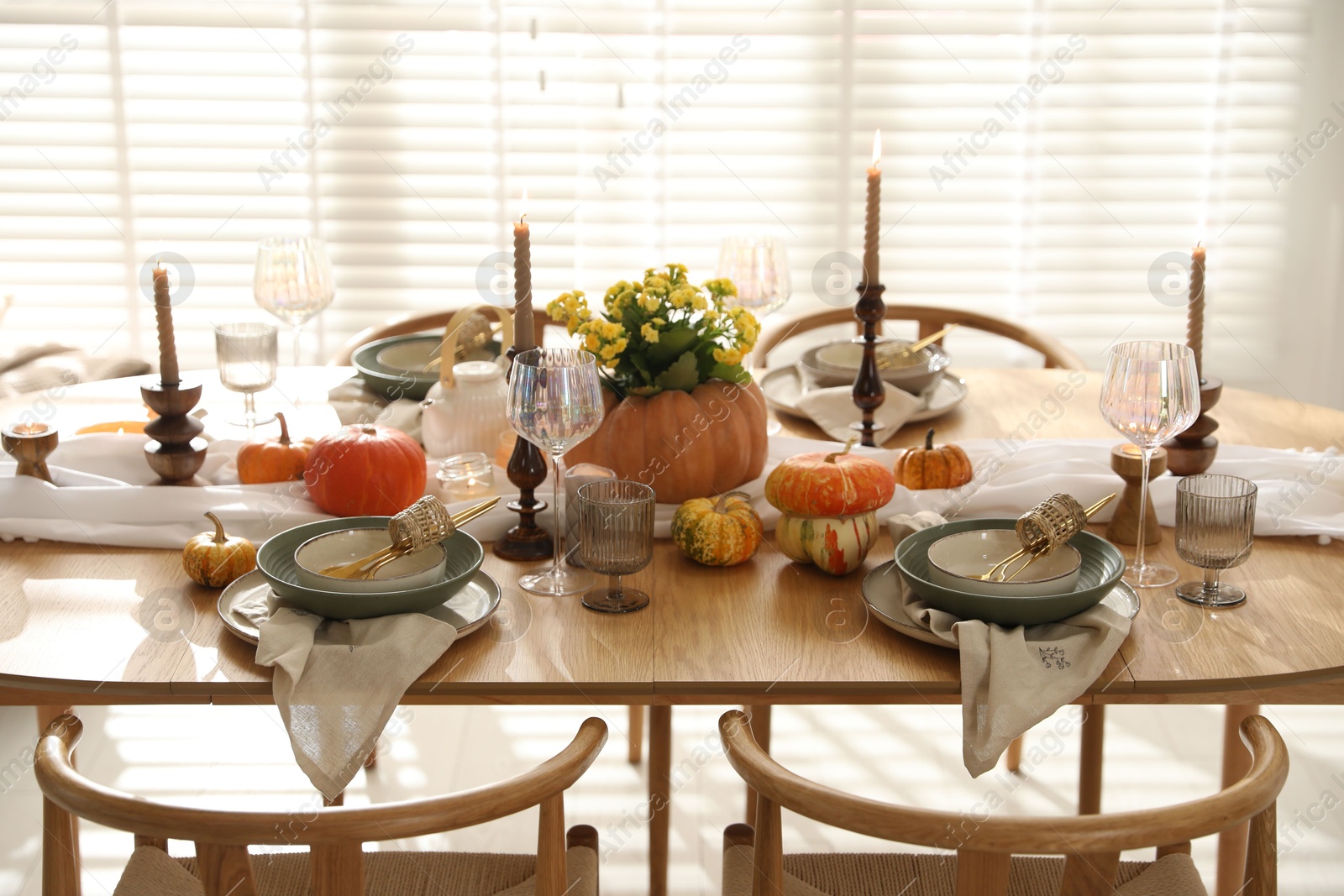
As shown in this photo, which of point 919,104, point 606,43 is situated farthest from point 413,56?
point 919,104

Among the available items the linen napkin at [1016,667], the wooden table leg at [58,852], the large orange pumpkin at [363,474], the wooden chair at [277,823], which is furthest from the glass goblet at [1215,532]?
the wooden table leg at [58,852]

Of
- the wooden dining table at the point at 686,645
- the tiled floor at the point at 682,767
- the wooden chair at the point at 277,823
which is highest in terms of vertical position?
the wooden dining table at the point at 686,645

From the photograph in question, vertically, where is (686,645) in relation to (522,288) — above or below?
below

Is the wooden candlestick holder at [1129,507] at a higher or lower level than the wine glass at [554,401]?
lower

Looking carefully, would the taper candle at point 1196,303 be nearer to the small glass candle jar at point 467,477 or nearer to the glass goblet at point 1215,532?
the glass goblet at point 1215,532

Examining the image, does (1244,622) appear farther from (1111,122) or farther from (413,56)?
(413,56)

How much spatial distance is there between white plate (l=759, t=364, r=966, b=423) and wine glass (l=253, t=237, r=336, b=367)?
72 centimetres

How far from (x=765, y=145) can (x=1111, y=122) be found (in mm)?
901

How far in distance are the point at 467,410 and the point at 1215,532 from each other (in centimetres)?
90

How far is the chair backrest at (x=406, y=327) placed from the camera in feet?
7.97

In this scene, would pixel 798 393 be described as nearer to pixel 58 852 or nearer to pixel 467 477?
pixel 467 477

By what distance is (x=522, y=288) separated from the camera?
138cm

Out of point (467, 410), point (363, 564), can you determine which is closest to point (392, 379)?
point (467, 410)

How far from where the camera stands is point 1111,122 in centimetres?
326
